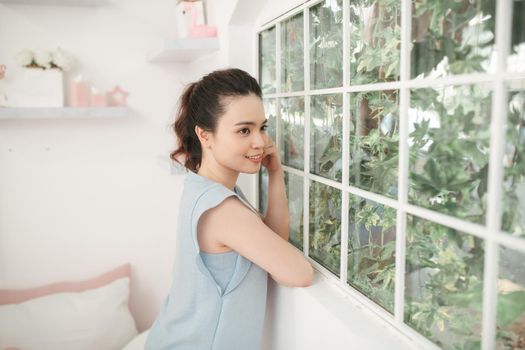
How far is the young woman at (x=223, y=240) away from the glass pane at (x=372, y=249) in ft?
0.42

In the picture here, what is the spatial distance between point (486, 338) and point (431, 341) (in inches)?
6.1

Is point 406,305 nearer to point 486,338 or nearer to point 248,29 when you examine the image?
point 486,338

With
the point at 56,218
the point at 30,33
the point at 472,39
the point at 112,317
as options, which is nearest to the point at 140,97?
the point at 30,33

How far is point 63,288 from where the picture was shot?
227cm

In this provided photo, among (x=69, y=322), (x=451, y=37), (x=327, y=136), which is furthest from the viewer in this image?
(x=69, y=322)

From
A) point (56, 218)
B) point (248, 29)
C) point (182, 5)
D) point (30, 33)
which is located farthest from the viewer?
point (56, 218)

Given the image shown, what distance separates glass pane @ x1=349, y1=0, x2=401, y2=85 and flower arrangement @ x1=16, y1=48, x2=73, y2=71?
149 cm

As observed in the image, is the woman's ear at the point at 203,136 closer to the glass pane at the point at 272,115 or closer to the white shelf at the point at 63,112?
the glass pane at the point at 272,115

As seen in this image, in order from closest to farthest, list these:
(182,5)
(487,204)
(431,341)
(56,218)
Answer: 1. (487,204)
2. (431,341)
3. (182,5)
4. (56,218)

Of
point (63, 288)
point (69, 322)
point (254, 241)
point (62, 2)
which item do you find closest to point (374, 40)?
point (254, 241)

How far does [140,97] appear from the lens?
2.30 meters

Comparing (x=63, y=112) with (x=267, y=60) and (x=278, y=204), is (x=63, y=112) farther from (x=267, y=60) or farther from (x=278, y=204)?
(x=278, y=204)

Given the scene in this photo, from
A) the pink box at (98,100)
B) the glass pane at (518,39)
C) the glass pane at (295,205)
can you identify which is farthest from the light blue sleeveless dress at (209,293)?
the pink box at (98,100)

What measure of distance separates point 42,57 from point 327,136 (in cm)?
147
